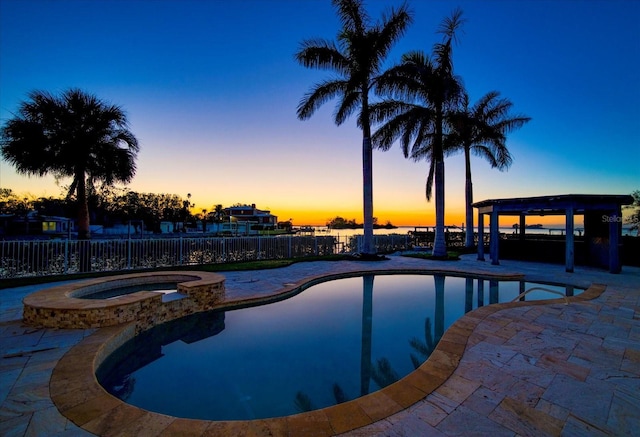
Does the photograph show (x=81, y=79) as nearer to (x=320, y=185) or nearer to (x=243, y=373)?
(x=243, y=373)

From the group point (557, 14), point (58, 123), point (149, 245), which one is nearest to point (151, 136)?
point (58, 123)

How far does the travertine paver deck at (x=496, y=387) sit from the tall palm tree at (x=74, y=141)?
6.46 meters

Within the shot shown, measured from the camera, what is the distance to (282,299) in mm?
6543

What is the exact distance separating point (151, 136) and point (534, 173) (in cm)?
2304

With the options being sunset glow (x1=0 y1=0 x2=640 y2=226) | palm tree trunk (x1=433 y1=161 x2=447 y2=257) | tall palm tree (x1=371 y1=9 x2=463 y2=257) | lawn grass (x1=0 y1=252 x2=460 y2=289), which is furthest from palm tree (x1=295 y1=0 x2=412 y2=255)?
palm tree trunk (x1=433 y1=161 x2=447 y2=257)

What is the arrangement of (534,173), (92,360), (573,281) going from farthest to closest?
(534,173)
(573,281)
(92,360)

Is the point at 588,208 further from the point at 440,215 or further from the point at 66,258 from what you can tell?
the point at 66,258

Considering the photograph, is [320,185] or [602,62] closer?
[602,62]

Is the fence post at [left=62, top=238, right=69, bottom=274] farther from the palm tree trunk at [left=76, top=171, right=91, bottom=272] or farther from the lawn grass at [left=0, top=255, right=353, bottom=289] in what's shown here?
the lawn grass at [left=0, top=255, right=353, bottom=289]

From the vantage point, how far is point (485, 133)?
15133mm

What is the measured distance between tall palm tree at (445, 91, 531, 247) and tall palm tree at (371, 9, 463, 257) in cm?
262

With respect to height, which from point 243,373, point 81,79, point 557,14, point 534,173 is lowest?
point 243,373

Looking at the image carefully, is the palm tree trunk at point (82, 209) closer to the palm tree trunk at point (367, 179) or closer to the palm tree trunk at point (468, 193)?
the palm tree trunk at point (367, 179)

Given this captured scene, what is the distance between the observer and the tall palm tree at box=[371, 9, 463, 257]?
38.1ft
